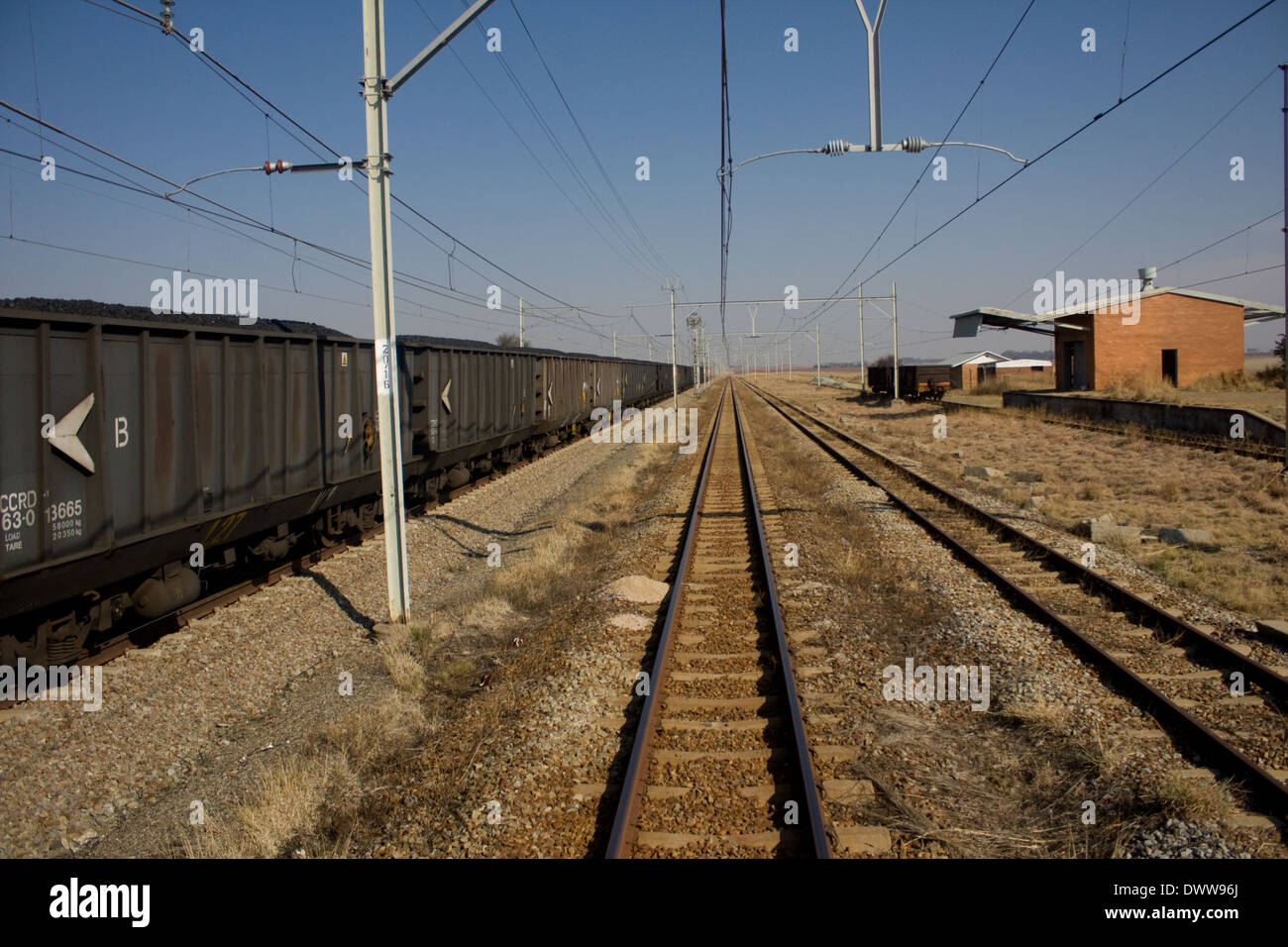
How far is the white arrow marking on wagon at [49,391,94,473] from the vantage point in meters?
6.89

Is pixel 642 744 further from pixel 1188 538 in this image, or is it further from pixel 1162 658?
pixel 1188 538

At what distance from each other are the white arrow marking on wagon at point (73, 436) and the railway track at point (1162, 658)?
8.85 meters

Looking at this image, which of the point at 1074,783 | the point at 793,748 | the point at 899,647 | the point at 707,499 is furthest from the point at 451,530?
the point at 1074,783

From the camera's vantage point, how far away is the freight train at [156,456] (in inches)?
264

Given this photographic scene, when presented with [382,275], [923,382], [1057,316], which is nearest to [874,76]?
[382,275]

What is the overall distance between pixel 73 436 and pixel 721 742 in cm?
592

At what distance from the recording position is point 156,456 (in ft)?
26.9

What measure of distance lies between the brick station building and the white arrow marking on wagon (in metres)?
39.5

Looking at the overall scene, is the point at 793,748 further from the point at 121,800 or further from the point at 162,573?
the point at 162,573

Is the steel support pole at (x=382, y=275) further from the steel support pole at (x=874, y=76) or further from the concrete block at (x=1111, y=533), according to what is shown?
the concrete block at (x=1111, y=533)

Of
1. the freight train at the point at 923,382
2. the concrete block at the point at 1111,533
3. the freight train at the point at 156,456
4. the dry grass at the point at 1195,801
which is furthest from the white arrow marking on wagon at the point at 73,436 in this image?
the freight train at the point at 923,382

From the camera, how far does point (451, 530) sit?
15141 millimetres

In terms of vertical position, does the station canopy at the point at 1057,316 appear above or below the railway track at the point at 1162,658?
above

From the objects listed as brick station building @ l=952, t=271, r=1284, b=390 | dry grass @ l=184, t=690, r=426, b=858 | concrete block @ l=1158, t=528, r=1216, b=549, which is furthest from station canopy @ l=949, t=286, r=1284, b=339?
dry grass @ l=184, t=690, r=426, b=858
